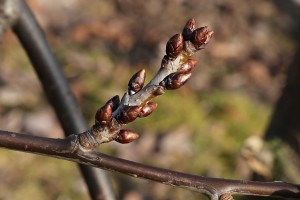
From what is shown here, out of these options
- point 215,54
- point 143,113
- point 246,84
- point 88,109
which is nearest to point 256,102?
point 246,84

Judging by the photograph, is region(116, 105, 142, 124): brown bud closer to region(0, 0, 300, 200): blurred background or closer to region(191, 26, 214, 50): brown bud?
region(191, 26, 214, 50): brown bud

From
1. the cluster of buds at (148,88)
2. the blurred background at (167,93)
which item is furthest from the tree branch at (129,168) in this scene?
the blurred background at (167,93)

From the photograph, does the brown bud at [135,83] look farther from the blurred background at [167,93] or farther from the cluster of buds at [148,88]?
the blurred background at [167,93]

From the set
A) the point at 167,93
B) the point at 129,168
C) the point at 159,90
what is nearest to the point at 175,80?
the point at 159,90

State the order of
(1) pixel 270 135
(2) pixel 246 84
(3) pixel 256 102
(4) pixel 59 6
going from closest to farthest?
(1) pixel 270 135
(3) pixel 256 102
(2) pixel 246 84
(4) pixel 59 6

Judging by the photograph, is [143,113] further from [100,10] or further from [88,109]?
[100,10]

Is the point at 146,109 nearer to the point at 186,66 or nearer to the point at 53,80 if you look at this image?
the point at 186,66

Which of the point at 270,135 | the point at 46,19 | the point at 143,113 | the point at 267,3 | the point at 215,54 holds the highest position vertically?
the point at 267,3
